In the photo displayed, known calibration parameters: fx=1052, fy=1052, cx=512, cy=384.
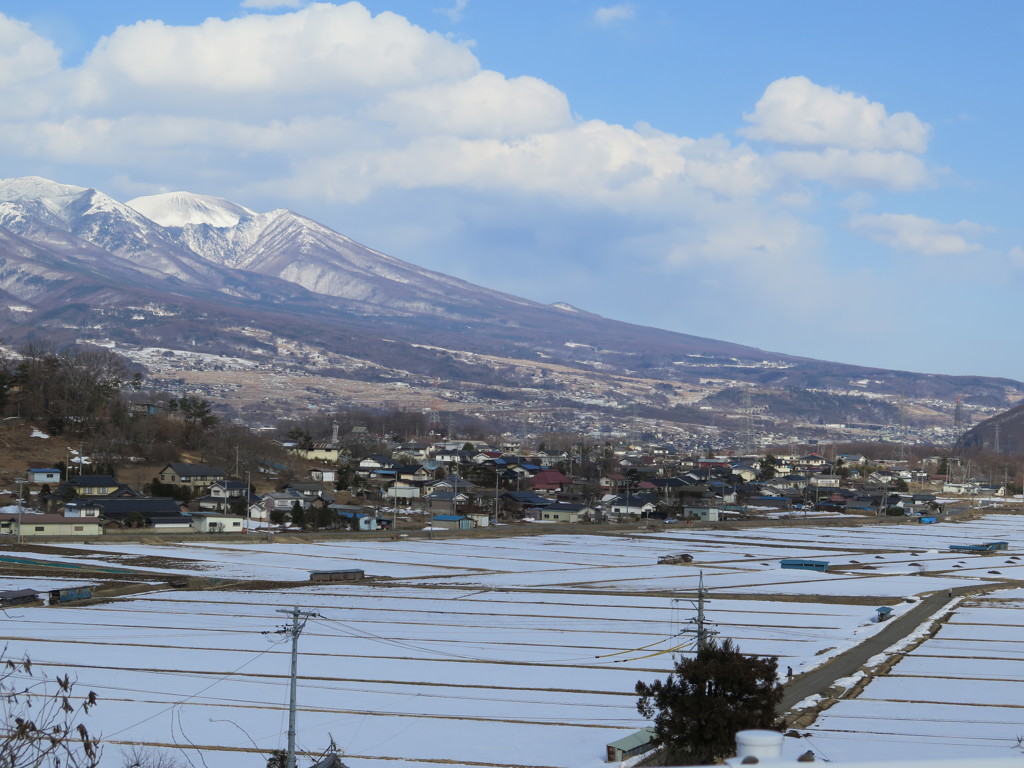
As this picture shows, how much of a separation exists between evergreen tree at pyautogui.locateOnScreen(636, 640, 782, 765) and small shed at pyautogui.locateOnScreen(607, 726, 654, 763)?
0.54m

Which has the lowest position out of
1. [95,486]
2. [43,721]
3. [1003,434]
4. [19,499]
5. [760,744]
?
[43,721]

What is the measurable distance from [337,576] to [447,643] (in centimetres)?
798

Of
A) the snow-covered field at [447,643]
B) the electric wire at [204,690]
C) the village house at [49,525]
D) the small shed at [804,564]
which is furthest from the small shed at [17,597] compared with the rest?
Answer: the small shed at [804,564]

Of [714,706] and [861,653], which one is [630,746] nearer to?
[714,706]

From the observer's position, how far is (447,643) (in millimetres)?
18266

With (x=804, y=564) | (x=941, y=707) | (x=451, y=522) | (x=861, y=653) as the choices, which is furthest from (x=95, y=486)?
(x=941, y=707)

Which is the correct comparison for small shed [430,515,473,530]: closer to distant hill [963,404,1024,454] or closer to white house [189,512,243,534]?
white house [189,512,243,534]

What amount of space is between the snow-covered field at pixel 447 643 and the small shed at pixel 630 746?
17cm

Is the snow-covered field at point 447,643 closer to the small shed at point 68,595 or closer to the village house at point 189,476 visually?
the small shed at point 68,595

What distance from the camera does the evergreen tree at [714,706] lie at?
1095cm

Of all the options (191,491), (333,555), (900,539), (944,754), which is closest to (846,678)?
(944,754)

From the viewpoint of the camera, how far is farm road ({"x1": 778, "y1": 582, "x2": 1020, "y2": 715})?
48.8ft

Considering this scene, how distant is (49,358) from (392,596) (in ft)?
116

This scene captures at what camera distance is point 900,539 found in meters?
41.7
